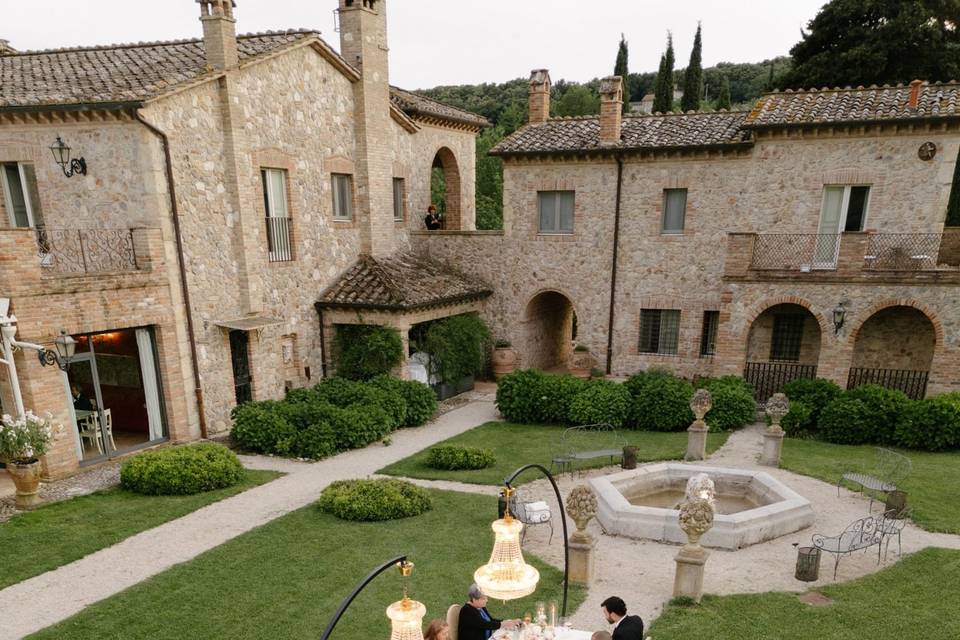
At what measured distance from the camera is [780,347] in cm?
1859

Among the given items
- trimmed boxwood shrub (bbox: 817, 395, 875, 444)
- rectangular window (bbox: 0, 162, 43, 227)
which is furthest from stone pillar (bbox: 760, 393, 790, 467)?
rectangular window (bbox: 0, 162, 43, 227)

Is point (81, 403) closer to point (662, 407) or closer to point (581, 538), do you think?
point (581, 538)

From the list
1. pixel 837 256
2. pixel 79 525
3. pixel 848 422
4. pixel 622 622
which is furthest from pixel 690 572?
pixel 837 256

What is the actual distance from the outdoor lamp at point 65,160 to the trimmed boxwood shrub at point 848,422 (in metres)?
19.4

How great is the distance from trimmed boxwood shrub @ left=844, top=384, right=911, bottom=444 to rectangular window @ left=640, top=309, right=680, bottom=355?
6.19 meters

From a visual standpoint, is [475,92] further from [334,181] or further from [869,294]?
[869,294]

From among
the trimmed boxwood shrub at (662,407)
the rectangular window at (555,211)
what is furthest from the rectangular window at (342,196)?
the trimmed boxwood shrub at (662,407)

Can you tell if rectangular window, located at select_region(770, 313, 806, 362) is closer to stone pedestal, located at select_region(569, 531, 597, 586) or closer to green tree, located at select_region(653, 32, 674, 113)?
stone pedestal, located at select_region(569, 531, 597, 586)

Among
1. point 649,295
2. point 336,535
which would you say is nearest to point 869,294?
point 649,295

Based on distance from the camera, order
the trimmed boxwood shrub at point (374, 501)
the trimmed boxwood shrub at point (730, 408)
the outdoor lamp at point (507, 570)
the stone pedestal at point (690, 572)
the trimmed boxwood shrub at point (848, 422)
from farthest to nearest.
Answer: the trimmed boxwood shrub at point (730, 408), the trimmed boxwood shrub at point (848, 422), the trimmed boxwood shrub at point (374, 501), the stone pedestal at point (690, 572), the outdoor lamp at point (507, 570)

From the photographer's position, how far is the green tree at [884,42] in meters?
25.6

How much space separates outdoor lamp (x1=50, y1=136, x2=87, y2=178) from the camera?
13148mm

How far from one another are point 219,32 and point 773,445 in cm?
1639

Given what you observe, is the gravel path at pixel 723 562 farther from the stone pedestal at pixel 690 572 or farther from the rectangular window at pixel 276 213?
the rectangular window at pixel 276 213
